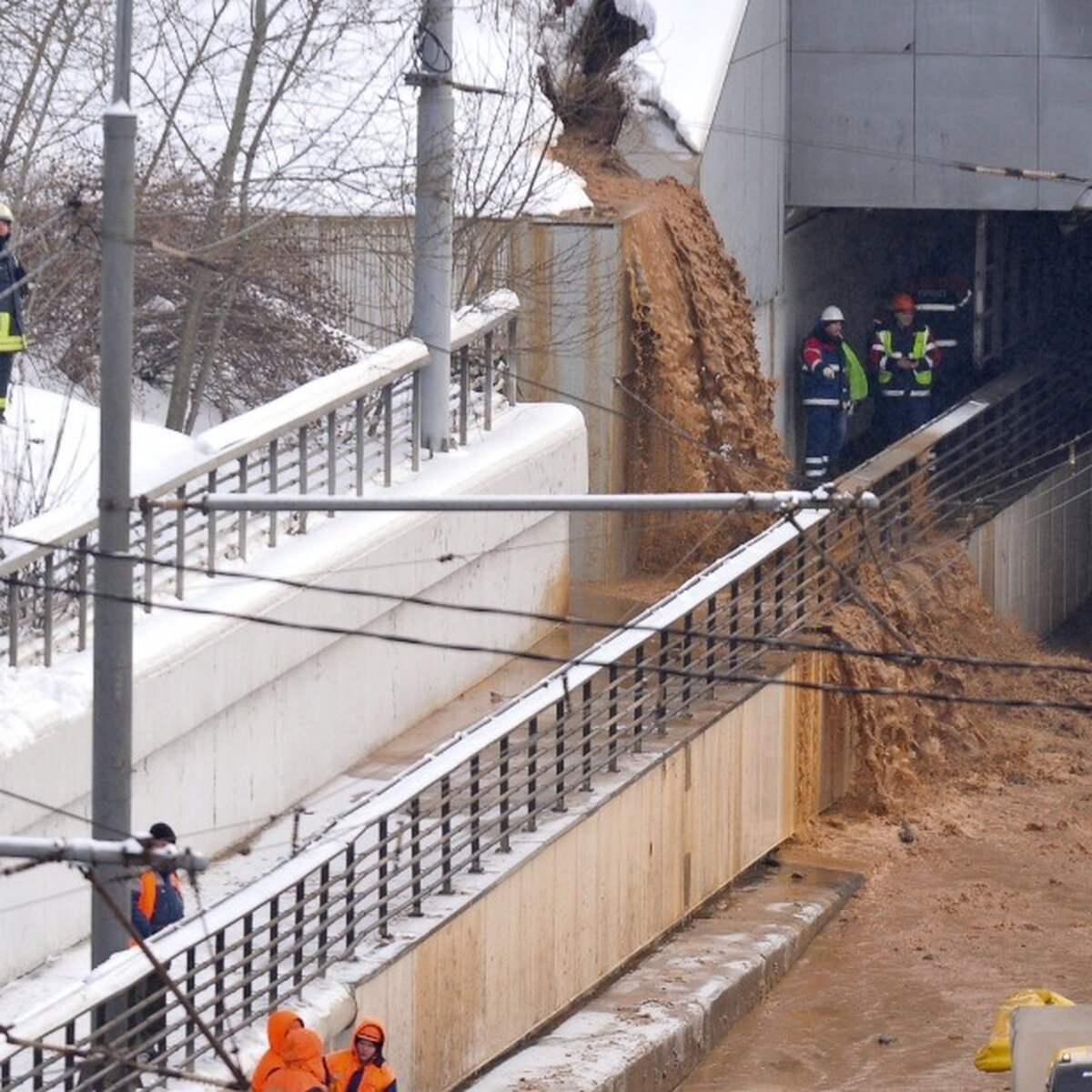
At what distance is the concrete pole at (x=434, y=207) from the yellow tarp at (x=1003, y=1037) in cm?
570

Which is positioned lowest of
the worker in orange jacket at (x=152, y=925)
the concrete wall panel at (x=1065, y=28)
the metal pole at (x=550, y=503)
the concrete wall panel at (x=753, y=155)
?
the worker in orange jacket at (x=152, y=925)

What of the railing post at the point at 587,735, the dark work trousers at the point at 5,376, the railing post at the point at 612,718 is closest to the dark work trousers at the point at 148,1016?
the railing post at the point at 587,735

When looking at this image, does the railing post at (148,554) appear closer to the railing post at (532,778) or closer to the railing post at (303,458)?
the railing post at (303,458)

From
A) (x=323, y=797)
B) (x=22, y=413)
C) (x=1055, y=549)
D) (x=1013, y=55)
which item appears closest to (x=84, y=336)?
(x=22, y=413)

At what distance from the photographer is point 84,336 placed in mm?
20016

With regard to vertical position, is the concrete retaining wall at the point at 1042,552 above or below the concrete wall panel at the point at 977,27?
below

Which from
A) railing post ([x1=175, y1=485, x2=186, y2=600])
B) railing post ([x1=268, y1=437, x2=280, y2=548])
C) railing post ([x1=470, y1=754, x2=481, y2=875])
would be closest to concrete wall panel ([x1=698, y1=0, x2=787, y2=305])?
railing post ([x1=268, y1=437, x2=280, y2=548])

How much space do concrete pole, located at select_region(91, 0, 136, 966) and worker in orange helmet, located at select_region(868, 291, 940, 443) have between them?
16.8 m

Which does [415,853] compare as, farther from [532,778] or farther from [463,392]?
[463,392]

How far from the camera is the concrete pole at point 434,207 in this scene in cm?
1786

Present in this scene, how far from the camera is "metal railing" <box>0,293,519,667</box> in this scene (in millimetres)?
13680

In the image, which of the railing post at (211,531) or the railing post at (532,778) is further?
the railing post at (532,778)

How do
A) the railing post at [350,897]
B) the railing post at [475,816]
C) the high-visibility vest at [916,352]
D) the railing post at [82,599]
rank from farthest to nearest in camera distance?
the high-visibility vest at [916,352] < the railing post at [475,816] < the railing post at [82,599] < the railing post at [350,897]

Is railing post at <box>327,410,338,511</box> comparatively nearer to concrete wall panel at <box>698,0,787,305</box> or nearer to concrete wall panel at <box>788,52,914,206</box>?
concrete wall panel at <box>698,0,787,305</box>
